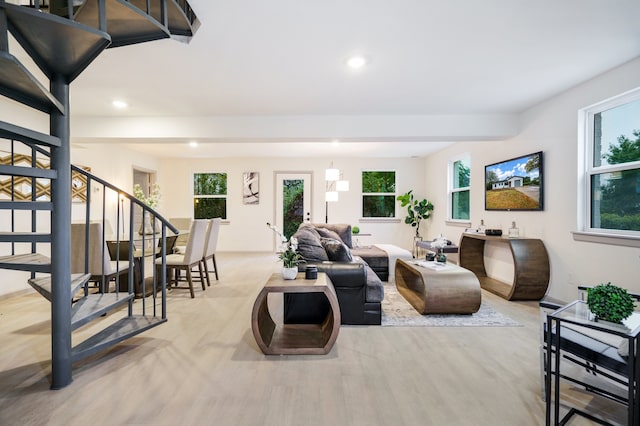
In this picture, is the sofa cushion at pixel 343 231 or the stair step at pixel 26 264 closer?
the stair step at pixel 26 264

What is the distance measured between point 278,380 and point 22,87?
2257mm

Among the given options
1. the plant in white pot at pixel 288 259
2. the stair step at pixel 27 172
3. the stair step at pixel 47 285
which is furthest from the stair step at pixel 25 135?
the plant in white pot at pixel 288 259

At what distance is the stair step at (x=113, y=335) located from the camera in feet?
7.03

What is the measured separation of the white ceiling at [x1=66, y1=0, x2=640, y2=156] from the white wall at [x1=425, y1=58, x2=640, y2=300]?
161 millimetres

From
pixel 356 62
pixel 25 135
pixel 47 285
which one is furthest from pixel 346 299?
pixel 25 135

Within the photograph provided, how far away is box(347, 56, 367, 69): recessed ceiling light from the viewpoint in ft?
8.95

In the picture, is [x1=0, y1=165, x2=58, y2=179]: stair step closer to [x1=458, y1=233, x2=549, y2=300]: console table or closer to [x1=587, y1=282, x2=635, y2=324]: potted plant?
[x1=587, y1=282, x2=635, y2=324]: potted plant

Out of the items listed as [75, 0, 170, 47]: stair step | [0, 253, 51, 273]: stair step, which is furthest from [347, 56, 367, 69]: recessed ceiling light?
[0, 253, 51, 273]: stair step

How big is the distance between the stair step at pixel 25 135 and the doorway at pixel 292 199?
6032 millimetres

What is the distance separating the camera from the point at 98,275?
3.36m

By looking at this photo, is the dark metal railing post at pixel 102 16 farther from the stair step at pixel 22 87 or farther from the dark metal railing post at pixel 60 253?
the dark metal railing post at pixel 60 253

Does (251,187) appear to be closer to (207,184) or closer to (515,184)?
(207,184)

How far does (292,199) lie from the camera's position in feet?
26.3

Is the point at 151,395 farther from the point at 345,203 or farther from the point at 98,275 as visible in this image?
the point at 345,203
